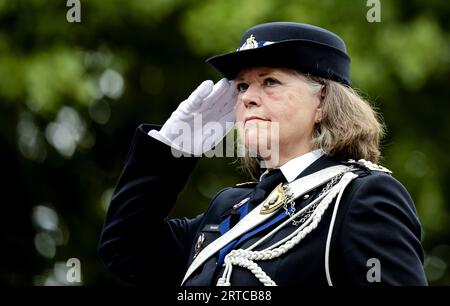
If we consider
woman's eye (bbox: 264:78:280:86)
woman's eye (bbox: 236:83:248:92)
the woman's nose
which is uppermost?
woman's eye (bbox: 264:78:280:86)

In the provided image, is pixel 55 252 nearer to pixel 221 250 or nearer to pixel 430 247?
pixel 430 247

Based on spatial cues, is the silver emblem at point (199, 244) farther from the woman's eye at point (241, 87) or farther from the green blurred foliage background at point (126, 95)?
the green blurred foliage background at point (126, 95)

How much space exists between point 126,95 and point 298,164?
204 inches

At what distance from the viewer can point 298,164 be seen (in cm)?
418

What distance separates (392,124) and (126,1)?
2189 millimetres

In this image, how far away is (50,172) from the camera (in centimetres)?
930

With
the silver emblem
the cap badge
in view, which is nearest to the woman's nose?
the cap badge

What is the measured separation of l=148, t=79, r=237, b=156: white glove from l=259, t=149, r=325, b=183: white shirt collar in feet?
1.49

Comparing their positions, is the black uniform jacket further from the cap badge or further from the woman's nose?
the cap badge

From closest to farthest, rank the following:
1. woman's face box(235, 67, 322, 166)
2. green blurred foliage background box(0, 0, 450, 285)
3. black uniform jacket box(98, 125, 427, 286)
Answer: black uniform jacket box(98, 125, 427, 286)
woman's face box(235, 67, 322, 166)
green blurred foliage background box(0, 0, 450, 285)

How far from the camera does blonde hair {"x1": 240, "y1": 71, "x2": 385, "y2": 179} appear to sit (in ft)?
13.6

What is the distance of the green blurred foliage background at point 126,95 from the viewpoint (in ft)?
25.7

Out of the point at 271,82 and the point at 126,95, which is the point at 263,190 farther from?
the point at 126,95

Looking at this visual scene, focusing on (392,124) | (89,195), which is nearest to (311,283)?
(392,124)
